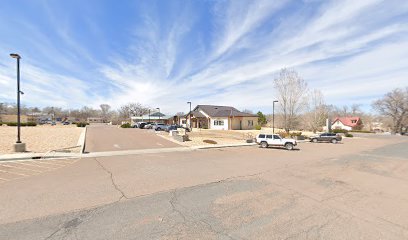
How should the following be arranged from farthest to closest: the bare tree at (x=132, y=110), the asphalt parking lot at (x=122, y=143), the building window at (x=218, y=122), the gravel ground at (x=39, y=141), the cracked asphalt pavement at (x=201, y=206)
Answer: the bare tree at (x=132, y=110), the building window at (x=218, y=122), the asphalt parking lot at (x=122, y=143), the gravel ground at (x=39, y=141), the cracked asphalt pavement at (x=201, y=206)

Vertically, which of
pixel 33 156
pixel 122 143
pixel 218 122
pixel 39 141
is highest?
pixel 218 122

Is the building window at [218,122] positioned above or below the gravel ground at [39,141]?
above

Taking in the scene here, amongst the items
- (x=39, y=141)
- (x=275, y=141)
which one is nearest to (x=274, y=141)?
(x=275, y=141)

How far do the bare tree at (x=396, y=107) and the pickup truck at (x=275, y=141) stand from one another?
235 ft

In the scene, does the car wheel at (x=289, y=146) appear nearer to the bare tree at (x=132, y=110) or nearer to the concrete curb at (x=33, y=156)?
the concrete curb at (x=33, y=156)

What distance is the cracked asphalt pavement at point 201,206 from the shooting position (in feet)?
14.7

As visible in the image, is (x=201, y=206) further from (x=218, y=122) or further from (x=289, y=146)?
(x=218, y=122)

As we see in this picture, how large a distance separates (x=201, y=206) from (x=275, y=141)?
17284 mm

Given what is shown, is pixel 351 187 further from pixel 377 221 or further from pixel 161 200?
pixel 161 200

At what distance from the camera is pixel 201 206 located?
591cm

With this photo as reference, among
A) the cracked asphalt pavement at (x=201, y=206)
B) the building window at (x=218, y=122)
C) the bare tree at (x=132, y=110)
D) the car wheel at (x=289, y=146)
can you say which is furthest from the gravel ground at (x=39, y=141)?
the bare tree at (x=132, y=110)

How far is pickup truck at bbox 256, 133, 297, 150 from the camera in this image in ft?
68.4

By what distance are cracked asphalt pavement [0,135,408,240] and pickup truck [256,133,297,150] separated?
1076cm

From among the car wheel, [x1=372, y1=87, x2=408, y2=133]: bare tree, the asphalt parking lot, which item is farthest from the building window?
[x1=372, y1=87, x2=408, y2=133]: bare tree
